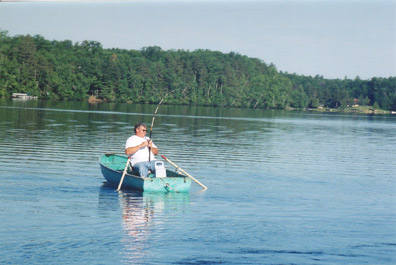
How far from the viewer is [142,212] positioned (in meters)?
12.1

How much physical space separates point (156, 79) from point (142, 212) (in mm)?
127613

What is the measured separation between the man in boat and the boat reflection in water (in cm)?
76

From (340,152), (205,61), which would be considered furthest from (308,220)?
(205,61)

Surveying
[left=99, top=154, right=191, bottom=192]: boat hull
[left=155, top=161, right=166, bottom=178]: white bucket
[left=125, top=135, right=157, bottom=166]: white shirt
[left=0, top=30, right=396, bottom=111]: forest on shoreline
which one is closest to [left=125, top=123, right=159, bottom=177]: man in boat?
[left=125, top=135, right=157, bottom=166]: white shirt

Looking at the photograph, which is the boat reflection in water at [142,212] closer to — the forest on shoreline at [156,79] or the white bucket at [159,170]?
the white bucket at [159,170]

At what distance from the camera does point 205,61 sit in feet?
545

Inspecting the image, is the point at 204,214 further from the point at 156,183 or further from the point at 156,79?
the point at 156,79

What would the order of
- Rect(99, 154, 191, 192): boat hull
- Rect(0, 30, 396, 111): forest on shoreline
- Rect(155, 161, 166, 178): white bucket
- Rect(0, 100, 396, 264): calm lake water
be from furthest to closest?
Rect(0, 30, 396, 111): forest on shoreline → Rect(155, 161, 166, 178): white bucket → Rect(99, 154, 191, 192): boat hull → Rect(0, 100, 396, 264): calm lake water

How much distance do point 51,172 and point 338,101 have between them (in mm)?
175219

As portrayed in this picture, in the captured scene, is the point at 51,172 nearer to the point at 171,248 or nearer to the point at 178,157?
the point at 178,157

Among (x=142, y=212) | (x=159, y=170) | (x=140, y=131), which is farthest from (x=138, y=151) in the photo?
(x=142, y=212)

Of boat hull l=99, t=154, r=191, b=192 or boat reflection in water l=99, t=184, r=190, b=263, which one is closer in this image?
boat reflection in water l=99, t=184, r=190, b=263

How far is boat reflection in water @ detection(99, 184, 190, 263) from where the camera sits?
31.0ft

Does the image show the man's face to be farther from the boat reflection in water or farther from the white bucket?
the boat reflection in water
